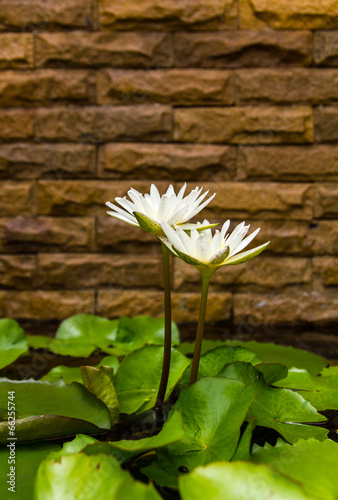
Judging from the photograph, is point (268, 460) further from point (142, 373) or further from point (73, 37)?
point (73, 37)

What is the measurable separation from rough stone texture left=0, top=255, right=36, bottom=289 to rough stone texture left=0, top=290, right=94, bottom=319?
4 centimetres

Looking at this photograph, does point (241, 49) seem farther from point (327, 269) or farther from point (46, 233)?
point (46, 233)

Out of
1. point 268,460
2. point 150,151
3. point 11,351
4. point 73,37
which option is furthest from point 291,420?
point 73,37

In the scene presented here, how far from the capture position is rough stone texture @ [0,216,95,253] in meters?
1.57

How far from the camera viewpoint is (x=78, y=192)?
156 centimetres

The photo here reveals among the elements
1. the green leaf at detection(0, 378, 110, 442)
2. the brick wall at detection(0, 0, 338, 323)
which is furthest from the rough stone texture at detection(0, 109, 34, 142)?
the green leaf at detection(0, 378, 110, 442)

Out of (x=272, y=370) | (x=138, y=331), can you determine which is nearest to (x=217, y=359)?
(x=272, y=370)

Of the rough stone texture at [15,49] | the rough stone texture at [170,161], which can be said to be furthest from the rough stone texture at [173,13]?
the rough stone texture at [170,161]

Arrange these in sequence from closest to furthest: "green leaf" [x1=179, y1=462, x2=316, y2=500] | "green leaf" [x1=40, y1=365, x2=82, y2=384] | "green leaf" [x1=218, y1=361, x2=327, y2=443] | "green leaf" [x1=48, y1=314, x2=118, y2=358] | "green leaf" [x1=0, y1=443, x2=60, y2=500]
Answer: "green leaf" [x1=179, y1=462, x2=316, y2=500]
"green leaf" [x1=0, y1=443, x2=60, y2=500]
"green leaf" [x1=218, y1=361, x2=327, y2=443]
"green leaf" [x1=40, y1=365, x2=82, y2=384]
"green leaf" [x1=48, y1=314, x2=118, y2=358]

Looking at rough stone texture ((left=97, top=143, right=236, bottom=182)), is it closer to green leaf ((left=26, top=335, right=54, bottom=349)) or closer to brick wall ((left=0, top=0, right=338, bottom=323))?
brick wall ((left=0, top=0, right=338, bottom=323))

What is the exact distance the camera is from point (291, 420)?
60 centimetres

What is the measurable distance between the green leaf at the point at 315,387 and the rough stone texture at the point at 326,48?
117cm

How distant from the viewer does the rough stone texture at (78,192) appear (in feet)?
5.12

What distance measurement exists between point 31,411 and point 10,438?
0.33ft
